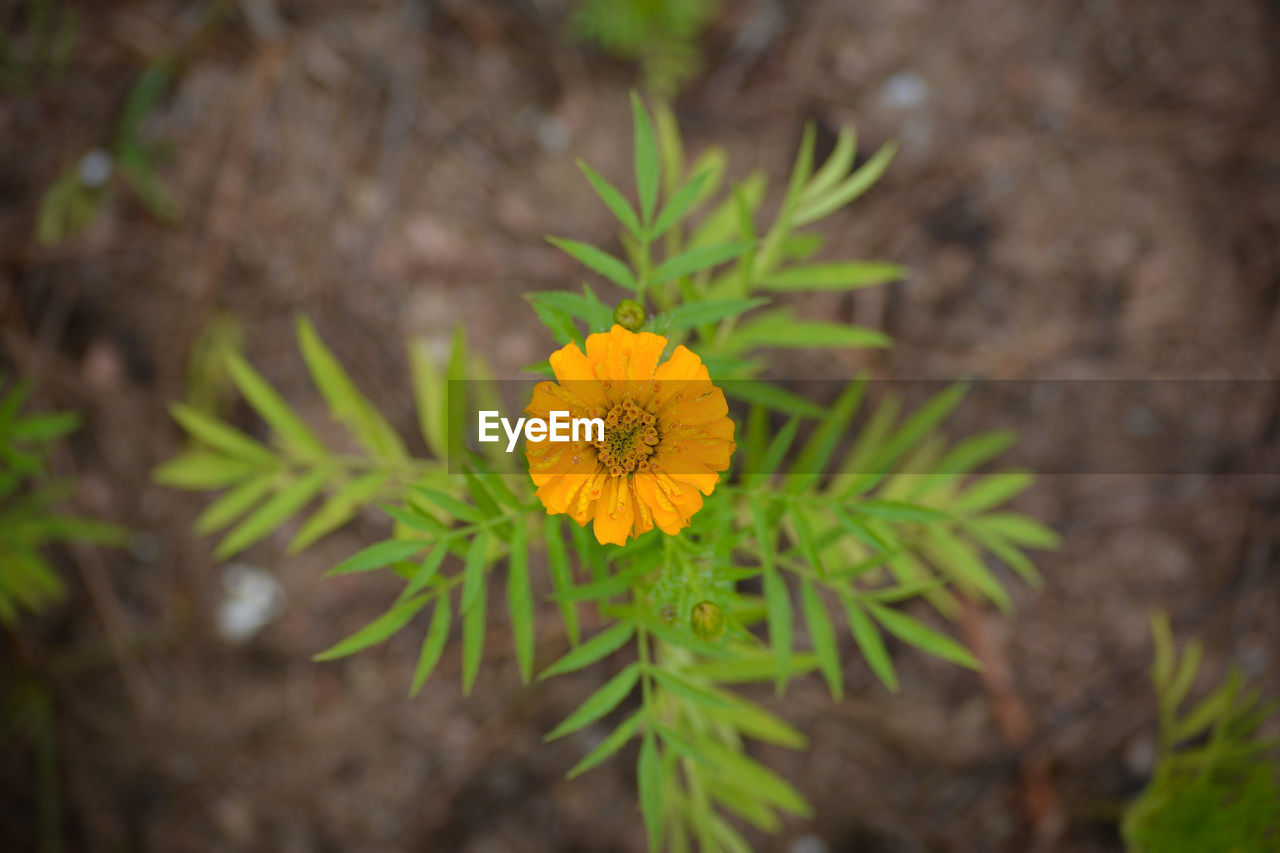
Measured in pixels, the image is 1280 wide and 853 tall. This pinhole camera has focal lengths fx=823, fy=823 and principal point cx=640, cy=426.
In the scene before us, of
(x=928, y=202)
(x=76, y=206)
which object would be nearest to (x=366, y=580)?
(x=76, y=206)

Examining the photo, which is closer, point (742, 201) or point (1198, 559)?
point (742, 201)

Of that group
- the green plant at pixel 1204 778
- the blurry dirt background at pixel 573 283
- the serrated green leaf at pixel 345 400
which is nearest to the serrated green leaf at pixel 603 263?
the serrated green leaf at pixel 345 400

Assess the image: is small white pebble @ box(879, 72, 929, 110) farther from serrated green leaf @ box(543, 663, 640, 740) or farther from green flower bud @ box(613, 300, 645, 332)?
serrated green leaf @ box(543, 663, 640, 740)

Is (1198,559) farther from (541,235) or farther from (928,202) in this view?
(541,235)

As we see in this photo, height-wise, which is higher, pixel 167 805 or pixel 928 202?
pixel 928 202

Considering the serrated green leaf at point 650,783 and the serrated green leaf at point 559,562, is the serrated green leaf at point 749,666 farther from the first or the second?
the serrated green leaf at point 559,562

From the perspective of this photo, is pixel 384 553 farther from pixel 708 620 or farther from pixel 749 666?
pixel 749 666
